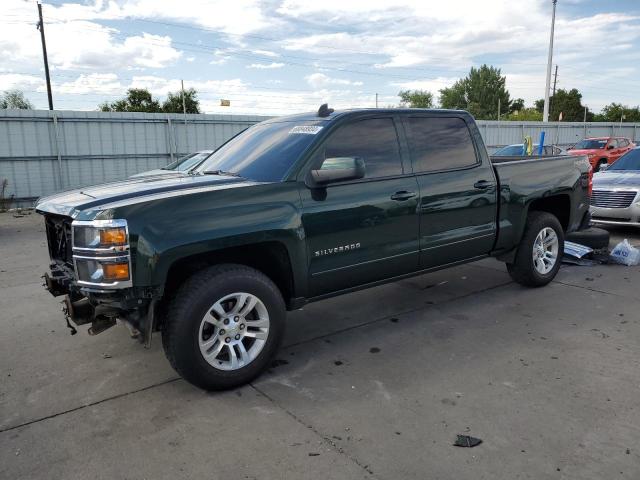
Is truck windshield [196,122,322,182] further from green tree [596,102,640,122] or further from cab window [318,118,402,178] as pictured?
green tree [596,102,640,122]

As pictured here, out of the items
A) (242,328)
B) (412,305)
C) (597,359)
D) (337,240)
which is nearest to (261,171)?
(337,240)

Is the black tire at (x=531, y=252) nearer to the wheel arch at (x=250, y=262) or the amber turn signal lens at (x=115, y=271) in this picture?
the wheel arch at (x=250, y=262)

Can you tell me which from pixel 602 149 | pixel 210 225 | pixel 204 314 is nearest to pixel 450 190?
pixel 210 225

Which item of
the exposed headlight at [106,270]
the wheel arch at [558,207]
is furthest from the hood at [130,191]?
the wheel arch at [558,207]

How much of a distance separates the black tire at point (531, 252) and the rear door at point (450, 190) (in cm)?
57

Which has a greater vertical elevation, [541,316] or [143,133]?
[143,133]

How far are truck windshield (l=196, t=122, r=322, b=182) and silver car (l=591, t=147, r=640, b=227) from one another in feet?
21.5

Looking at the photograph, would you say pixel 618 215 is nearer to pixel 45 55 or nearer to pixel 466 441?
pixel 466 441

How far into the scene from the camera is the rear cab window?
464cm

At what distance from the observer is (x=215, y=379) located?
354 cm

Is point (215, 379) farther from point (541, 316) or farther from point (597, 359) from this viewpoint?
point (541, 316)

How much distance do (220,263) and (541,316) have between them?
3.13 meters

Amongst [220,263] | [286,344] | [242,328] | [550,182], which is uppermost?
[550,182]

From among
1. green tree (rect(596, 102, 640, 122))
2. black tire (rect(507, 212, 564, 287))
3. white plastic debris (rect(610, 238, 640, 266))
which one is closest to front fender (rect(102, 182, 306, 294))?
black tire (rect(507, 212, 564, 287))
